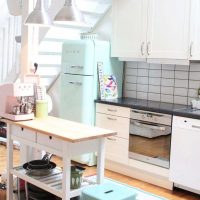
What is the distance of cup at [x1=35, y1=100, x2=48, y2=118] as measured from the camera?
10.7ft

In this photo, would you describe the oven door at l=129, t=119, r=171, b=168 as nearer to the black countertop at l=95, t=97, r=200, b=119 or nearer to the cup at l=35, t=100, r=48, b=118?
the black countertop at l=95, t=97, r=200, b=119

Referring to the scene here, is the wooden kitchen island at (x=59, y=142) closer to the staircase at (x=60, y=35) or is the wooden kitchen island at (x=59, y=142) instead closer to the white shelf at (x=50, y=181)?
the white shelf at (x=50, y=181)

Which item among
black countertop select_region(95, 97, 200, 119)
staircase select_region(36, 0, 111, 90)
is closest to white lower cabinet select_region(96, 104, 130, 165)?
black countertop select_region(95, 97, 200, 119)

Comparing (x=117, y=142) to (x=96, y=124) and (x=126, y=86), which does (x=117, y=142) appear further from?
(x=126, y=86)

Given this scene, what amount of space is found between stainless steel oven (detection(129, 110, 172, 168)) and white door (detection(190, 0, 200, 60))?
2.47 ft

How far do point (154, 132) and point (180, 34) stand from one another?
1158 mm

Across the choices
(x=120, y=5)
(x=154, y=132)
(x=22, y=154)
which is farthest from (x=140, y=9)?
(x=22, y=154)

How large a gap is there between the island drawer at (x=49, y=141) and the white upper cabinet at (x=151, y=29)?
6.36 feet

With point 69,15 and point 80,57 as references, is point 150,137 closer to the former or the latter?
point 80,57

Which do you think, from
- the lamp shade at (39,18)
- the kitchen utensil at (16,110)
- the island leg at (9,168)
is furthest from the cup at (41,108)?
the lamp shade at (39,18)

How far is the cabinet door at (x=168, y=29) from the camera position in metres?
3.94

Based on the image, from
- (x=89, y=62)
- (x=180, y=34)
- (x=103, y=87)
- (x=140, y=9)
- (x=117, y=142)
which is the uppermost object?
(x=140, y=9)

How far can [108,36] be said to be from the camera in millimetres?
5188

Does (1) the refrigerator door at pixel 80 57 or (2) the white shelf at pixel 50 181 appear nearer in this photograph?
(2) the white shelf at pixel 50 181
